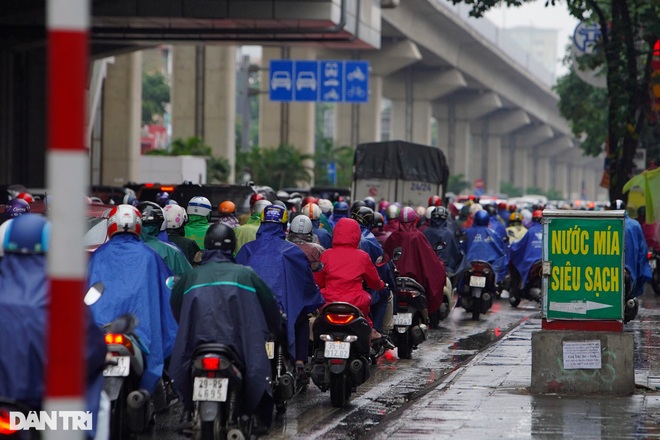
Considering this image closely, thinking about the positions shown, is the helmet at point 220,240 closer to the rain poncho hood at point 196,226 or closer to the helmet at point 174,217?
the helmet at point 174,217

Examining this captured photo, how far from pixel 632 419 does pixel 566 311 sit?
164 centimetres

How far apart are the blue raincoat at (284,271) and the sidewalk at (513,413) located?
1092 mm

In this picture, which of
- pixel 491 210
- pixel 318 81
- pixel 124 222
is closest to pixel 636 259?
pixel 491 210

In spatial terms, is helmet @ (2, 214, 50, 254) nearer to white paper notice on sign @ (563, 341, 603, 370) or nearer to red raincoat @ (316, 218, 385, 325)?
red raincoat @ (316, 218, 385, 325)

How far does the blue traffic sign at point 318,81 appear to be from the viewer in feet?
160

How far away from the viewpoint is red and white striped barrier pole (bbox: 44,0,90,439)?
3.51 m

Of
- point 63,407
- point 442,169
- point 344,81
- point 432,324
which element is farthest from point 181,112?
point 63,407

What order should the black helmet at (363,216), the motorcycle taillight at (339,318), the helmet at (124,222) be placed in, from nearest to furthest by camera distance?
the helmet at (124,222), the motorcycle taillight at (339,318), the black helmet at (363,216)

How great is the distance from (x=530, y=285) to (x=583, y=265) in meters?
9.28

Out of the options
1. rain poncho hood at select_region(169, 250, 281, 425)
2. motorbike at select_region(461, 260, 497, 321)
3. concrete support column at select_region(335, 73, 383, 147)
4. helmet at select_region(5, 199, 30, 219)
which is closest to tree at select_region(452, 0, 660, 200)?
motorbike at select_region(461, 260, 497, 321)

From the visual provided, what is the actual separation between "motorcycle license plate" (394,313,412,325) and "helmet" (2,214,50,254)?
881 centimetres

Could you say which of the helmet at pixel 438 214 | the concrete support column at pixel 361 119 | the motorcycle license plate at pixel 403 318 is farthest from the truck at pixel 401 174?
the concrete support column at pixel 361 119

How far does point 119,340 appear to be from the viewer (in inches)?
323

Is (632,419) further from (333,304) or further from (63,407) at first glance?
(63,407)
